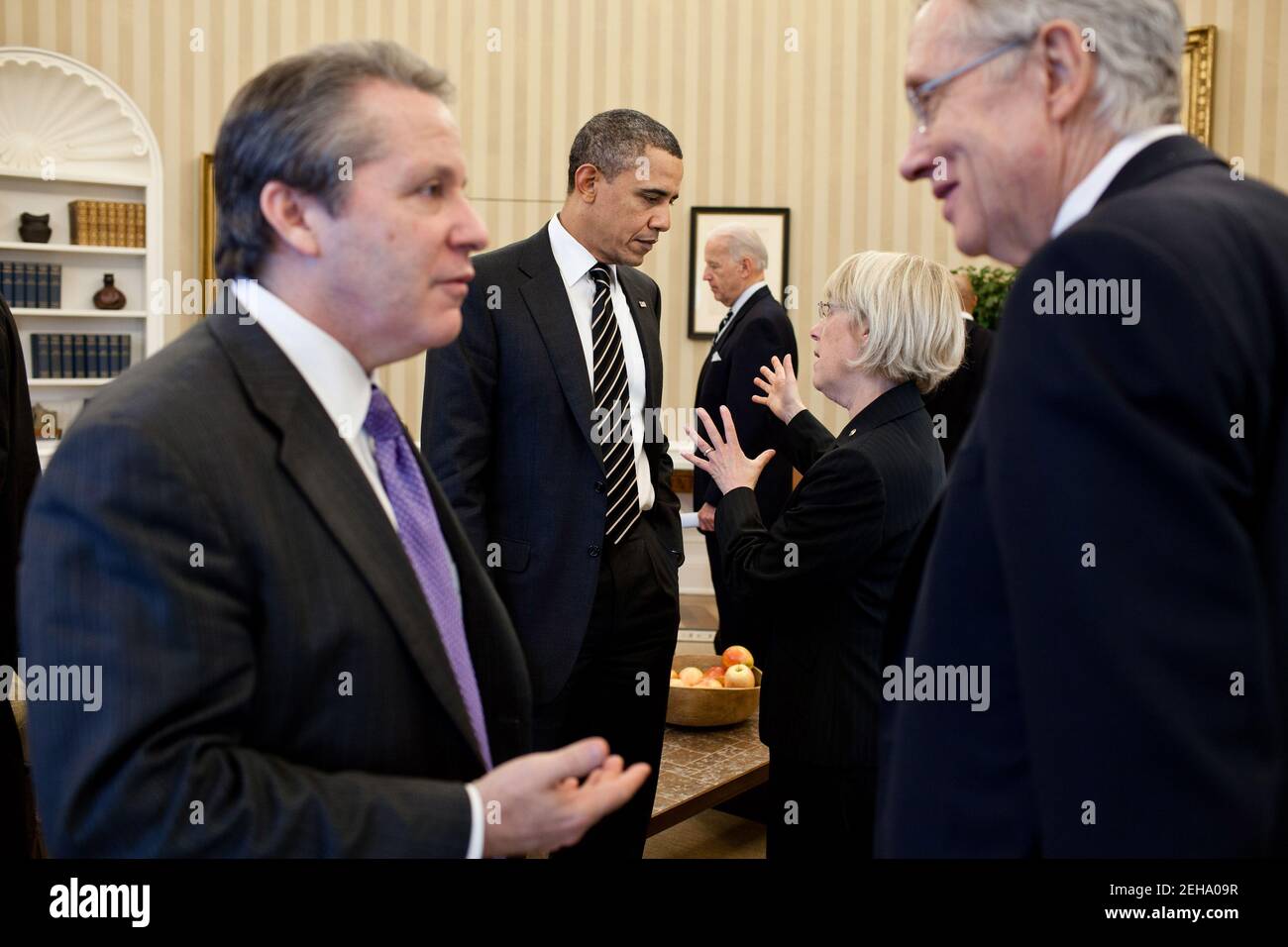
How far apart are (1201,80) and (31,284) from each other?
7.18m

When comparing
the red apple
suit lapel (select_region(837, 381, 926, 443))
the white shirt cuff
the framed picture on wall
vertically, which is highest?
the framed picture on wall

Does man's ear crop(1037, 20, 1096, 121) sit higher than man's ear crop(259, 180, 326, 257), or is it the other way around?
man's ear crop(1037, 20, 1096, 121)

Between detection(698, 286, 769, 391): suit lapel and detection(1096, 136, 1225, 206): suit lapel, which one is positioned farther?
detection(698, 286, 769, 391): suit lapel

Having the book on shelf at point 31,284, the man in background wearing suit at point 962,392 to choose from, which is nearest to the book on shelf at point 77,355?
the book on shelf at point 31,284

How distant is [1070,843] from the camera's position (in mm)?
985

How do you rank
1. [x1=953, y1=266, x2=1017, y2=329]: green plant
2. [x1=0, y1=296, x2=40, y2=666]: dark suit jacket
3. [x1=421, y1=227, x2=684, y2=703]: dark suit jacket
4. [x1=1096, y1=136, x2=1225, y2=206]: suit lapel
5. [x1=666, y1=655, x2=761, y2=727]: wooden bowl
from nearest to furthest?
[x1=1096, y1=136, x2=1225, y2=206]: suit lapel
[x1=0, y1=296, x2=40, y2=666]: dark suit jacket
[x1=421, y1=227, x2=684, y2=703]: dark suit jacket
[x1=666, y1=655, x2=761, y2=727]: wooden bowl
[x1=953, y1=266, x2=1017, y2=329]: green plant

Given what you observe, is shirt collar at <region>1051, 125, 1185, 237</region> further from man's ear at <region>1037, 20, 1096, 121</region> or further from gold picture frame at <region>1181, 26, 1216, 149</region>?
gold picture frame at <region>1181, 26, 1216, 149</region>

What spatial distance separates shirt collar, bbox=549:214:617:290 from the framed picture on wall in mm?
5066

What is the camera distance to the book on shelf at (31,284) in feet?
22.6

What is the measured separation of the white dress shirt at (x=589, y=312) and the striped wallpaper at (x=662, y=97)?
501 cm

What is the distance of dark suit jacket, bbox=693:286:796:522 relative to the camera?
4871 mm

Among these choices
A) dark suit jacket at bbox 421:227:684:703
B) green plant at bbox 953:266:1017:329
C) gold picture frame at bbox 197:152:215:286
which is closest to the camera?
dark suit jacket at bbox 421:227:684:703

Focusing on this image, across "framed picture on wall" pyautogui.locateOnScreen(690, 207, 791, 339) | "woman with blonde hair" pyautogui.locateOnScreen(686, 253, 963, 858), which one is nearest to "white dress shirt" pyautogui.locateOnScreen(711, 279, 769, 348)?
"framed picture on wall" pyautogui.locateOnScreen(690, 207, 791, 339)

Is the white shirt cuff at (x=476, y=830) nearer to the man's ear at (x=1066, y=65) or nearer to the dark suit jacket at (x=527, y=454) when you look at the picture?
the man's ear at (x=1066, y=65)
